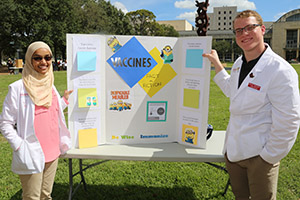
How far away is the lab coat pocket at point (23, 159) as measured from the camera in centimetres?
203

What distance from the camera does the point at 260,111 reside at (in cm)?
189

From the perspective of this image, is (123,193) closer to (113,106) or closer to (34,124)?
(113,106)

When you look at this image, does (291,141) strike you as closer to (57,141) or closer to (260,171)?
(260,171)

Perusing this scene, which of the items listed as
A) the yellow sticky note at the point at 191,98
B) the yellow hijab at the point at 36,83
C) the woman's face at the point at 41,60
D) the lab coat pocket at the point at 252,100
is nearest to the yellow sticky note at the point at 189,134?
the yellow sticky note at the point at 191,98

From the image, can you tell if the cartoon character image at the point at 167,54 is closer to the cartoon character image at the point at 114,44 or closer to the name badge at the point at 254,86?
the cartoon character image at the point at 114,44

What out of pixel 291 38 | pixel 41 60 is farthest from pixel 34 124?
pixel 291 38

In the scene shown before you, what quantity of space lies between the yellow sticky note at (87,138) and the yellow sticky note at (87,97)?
0.29 m

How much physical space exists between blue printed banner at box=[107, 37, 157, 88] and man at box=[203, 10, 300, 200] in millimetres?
1003

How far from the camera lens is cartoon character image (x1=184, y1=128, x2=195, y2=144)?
278 cm

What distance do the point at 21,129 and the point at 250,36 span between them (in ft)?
6.53

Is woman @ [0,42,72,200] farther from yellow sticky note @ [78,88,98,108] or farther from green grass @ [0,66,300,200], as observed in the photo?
green grass @ [0,66,300,200]

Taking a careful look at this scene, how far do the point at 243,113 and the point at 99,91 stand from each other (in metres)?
1.49

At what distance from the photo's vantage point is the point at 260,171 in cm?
192

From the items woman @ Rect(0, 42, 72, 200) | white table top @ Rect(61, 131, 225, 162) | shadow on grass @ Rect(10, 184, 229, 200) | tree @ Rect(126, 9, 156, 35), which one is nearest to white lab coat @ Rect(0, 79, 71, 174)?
woman @ Rect(0, 42, 72, 200)
